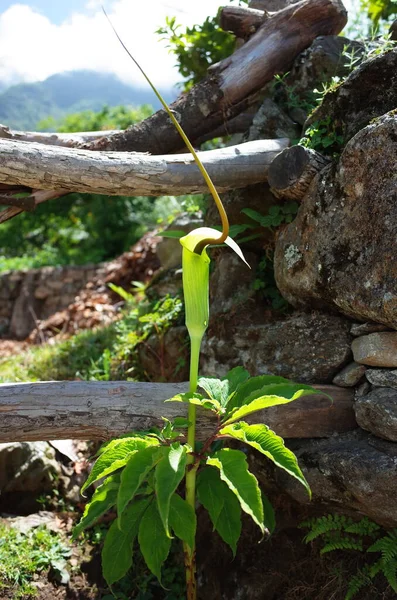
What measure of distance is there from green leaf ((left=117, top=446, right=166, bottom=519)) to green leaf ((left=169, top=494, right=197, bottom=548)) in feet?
0.72

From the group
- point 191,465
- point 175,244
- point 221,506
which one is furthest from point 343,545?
point 175,244

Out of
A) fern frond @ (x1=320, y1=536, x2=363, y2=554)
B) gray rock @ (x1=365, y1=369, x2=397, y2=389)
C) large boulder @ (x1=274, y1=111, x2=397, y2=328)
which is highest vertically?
large boulder @ (x1=274, y1=111, x2=397, y2=328)

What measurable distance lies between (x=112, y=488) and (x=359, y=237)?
177cm

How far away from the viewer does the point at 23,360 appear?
6.14 metres

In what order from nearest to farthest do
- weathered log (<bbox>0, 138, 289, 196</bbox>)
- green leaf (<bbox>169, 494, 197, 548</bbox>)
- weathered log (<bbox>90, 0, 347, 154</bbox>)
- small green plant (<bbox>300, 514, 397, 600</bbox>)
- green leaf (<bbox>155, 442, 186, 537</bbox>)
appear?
green leaf (<bbox>155, 442, 186, 537</bbox>), green leaf (<bbox>169, 494, 197, 548</bbox>), small green plant (<bbox>300, 514, 397, 600</bbox>), weathered log (<bbox>0, 138, 289, 196</bbox>), weathered log (<bbox>90, 0, 347, 154</bbox>)

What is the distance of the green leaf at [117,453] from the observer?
89.9 inches

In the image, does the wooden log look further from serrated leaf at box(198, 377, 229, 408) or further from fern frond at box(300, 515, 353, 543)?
fern frond at box(300, 515, 353, 543)

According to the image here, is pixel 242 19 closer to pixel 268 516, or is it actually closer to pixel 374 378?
pixel 374 378

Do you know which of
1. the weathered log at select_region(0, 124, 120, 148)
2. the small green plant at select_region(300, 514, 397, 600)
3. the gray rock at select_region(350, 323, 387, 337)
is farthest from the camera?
the weathered log at select_region(0, 124, 120, 148)

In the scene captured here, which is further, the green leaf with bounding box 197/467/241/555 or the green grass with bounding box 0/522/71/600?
the green grass with bounding box 0/522/71/600

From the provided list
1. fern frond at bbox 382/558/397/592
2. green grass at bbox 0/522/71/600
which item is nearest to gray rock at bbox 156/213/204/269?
green grass at bbox 0/522/71/600

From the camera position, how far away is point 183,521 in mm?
2295

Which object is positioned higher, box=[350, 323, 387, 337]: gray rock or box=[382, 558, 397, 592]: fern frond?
box=[350, 323, 387, 337]: gray rock

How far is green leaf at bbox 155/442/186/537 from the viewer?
2026mm
